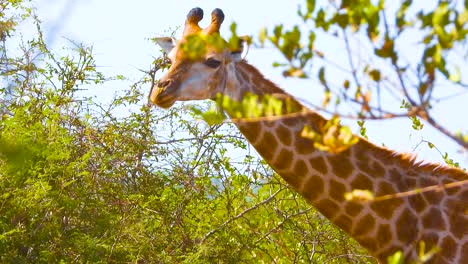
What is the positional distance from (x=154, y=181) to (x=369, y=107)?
19.5 feet

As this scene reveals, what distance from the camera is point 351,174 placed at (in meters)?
5.84

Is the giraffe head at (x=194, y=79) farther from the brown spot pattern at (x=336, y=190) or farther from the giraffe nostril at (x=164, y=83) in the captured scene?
the brown spot pattern at (x=336, y=190)

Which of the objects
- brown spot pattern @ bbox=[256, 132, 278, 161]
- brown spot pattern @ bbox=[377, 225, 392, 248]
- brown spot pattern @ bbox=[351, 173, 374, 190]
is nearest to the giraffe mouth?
brown spot pattern @ bbox=[256, 132, 278, 161]

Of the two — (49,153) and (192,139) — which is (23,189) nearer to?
(49,153)

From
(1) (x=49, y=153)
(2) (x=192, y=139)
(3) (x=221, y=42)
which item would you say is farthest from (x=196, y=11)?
(3) (x=221, y=42)

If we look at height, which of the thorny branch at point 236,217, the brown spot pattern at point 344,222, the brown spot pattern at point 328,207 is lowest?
the brown spot pattern at point 344,222

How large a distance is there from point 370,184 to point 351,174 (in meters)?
0.11

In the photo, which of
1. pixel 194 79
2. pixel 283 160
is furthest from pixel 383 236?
pixel 194 79

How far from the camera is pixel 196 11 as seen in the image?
22.3 ft

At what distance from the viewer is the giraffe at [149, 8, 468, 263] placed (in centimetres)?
566

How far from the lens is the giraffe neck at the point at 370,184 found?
566cm

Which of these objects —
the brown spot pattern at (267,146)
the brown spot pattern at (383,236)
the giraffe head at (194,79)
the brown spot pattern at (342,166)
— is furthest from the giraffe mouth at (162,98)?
the brown spot pattern at (383,236)

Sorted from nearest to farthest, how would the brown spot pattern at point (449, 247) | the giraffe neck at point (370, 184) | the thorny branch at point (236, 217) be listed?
the brown spot pattern at point (449, 247) → the giraffe neck at point (370, 184) → the thorny branch at point (236, 217)

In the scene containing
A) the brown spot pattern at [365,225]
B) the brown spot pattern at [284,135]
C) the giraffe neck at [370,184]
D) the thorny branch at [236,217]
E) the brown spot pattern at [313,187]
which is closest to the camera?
the giraffe neck at [370,184]
